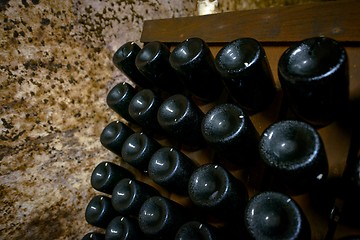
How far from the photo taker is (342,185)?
1.69 feet

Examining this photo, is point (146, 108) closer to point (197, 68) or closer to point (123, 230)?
point (197, 68)

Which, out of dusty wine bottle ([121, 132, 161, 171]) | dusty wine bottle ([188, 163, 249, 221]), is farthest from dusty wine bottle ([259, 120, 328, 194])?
dusty wine bottle ([121, 132, 161, 171])

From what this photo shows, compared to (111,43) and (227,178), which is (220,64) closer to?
(227,178)

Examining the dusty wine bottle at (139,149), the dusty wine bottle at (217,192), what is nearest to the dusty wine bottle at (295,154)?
the dusty wine bottle at (217,192)

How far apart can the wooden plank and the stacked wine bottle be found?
0.27ft

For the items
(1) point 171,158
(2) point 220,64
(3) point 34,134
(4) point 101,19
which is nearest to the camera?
(2) point 220,64

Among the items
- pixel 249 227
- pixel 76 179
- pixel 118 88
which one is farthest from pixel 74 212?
pixel 249 227

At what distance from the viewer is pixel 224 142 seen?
555mm

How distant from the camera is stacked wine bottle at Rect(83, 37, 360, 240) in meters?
0.47

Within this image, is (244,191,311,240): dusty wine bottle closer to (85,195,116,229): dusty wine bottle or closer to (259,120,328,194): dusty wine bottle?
(259,120,328,194): dusty wine bottle

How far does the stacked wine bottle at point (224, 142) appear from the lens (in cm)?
47

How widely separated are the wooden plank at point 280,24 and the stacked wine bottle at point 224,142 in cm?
8

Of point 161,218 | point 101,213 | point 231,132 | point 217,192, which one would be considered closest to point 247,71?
point 231,132

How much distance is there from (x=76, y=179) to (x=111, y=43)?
0.48 meters
